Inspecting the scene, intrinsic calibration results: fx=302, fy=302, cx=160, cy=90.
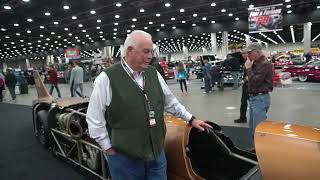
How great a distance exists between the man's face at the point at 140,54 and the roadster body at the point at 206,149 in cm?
93

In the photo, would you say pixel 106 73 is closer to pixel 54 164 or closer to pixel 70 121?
pixel 70 121

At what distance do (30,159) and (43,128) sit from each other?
64 centimetres

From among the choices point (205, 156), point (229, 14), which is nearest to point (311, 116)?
point (205, 156)

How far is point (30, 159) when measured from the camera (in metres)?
5.48

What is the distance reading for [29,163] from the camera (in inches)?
208

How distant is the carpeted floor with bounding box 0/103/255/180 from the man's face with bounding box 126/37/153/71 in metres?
2.84

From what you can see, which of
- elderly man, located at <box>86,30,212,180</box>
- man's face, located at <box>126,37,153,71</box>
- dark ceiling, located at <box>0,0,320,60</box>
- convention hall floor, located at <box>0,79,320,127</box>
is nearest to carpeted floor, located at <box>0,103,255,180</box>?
convention hall floor, located at <box>0,79,320,127</box>

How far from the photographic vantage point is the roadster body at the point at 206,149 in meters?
1.91

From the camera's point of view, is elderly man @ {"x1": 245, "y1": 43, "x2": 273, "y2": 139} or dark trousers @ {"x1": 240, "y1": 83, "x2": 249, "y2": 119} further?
dark trousers @ {"x1": 240, "y1": 83, "x2": 249, "y2": 119}

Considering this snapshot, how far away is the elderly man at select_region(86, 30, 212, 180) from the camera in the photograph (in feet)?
6.83

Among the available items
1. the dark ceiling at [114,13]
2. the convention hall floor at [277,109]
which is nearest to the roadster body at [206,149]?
the convention hall floor at [277,109]

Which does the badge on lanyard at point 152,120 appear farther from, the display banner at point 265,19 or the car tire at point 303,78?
the car tire at point 303,78

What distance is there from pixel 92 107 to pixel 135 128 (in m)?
0.35

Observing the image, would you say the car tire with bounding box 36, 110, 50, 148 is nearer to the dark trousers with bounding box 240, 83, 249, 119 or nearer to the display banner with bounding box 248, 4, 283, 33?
the dark trousers with bounding box 240, 83, 249, 119
